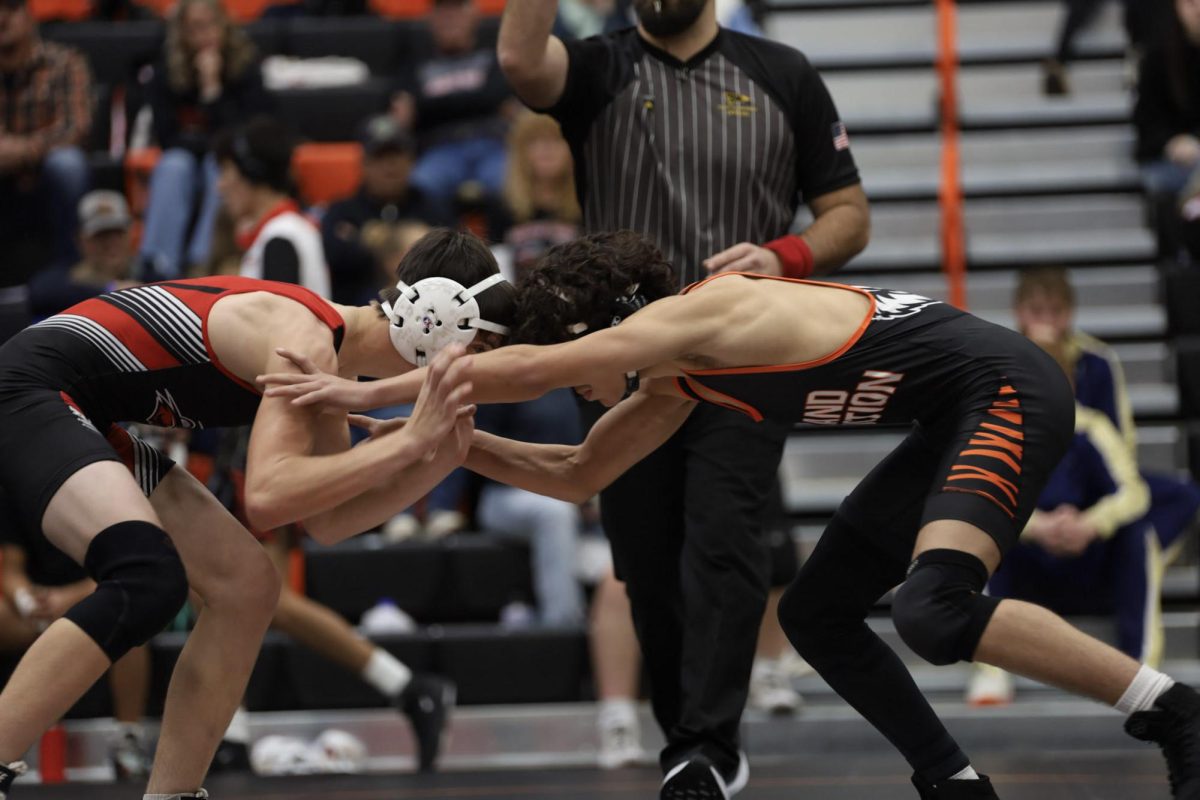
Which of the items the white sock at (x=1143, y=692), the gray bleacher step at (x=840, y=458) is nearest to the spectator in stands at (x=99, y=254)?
the gray bleacher step at (x=840, y=458)

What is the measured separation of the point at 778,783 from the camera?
475 cm

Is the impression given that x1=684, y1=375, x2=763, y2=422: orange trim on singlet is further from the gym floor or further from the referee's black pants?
the gym floor

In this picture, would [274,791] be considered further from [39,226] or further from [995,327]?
→ [39,226]

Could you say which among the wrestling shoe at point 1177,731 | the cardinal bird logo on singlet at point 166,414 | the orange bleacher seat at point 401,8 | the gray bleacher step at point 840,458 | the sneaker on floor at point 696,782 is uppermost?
the cardinal bird logo on singlet at point 166,414

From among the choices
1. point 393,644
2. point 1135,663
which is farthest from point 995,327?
point 393,644

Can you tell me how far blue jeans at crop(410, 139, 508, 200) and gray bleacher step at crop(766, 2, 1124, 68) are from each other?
1.62m

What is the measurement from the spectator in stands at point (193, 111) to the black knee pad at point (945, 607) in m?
4.60

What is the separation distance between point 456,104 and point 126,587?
4901mm

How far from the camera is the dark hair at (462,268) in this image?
139 inches

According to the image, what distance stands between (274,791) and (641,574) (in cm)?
144

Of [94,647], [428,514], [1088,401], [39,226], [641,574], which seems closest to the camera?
[94,647]

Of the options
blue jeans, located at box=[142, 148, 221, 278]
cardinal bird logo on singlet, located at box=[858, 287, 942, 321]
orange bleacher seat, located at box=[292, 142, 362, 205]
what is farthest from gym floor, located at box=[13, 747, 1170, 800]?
orange bleacher seat, located at box=[292, 142, 362, 205]

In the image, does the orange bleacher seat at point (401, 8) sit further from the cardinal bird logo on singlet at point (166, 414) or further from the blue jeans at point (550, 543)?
the cardinal bird logo on singlet at point (166, 414)

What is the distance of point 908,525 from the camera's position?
357 cm
